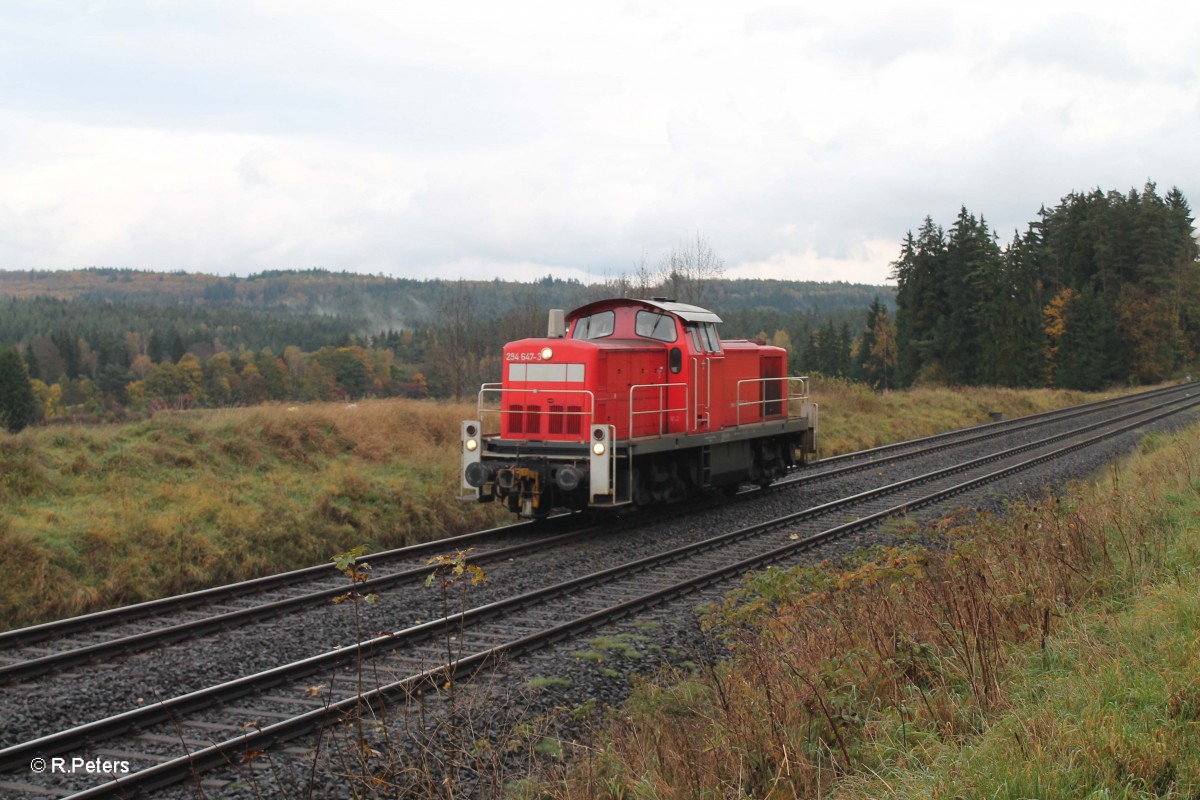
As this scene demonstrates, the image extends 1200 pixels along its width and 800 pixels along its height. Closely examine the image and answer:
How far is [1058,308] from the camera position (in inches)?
2736

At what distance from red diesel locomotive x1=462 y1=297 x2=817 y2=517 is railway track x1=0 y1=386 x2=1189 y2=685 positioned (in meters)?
0.74

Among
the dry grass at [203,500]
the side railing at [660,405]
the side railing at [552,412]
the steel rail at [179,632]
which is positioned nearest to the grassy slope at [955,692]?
the steel rail at [179,632]

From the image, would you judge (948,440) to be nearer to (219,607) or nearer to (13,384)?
(219,607)

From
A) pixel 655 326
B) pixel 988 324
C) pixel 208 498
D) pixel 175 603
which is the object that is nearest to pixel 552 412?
pixel 655 326

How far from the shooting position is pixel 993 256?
2517 inches

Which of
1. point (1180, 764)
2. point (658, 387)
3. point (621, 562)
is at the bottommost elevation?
point (621, 562)

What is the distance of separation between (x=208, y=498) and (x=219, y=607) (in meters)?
3.56

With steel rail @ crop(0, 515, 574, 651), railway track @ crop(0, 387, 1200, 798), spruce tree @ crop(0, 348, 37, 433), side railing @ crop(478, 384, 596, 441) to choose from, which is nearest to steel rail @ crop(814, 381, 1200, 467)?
railway track @ crop(0, 387, 1200, 798)

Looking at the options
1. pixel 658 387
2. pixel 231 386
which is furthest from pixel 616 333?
pixel 231 386

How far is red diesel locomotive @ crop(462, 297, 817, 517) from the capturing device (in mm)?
13234

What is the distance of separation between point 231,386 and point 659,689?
242 feet

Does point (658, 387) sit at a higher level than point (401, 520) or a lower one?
higher

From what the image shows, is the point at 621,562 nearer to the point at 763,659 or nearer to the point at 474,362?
the point at 763,659

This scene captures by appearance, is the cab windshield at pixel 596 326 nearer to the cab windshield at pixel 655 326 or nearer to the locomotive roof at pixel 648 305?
the locomotive roof at pixel 648 305
